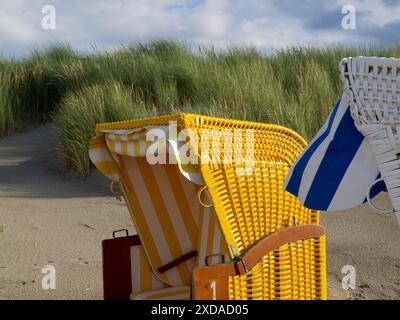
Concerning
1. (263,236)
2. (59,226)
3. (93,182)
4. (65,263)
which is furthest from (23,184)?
(263,236)

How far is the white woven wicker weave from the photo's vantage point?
165 centimetres

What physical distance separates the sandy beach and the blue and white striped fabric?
8.71 ft

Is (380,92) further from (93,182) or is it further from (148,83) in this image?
(148,83)

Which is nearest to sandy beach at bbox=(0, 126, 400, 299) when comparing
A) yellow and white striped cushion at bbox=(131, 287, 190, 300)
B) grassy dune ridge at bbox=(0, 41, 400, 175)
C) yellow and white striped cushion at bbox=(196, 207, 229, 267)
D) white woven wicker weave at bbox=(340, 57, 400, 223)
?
grassy dune ridge at bbox=(0, 41, 400, 175)

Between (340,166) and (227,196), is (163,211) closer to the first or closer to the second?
(227,196)

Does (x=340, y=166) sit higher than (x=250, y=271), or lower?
higher

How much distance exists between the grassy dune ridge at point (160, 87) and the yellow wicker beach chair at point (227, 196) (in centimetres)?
406

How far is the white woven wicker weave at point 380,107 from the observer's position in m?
1.65

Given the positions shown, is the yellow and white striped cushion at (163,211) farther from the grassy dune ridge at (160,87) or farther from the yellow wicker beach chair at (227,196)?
the grassy dune ridge at (160,87)

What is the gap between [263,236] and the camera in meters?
2.88

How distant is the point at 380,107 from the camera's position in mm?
1674

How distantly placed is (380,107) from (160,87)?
847cm

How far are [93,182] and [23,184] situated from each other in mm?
1068

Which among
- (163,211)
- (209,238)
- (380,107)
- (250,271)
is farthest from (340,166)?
(163,211)
